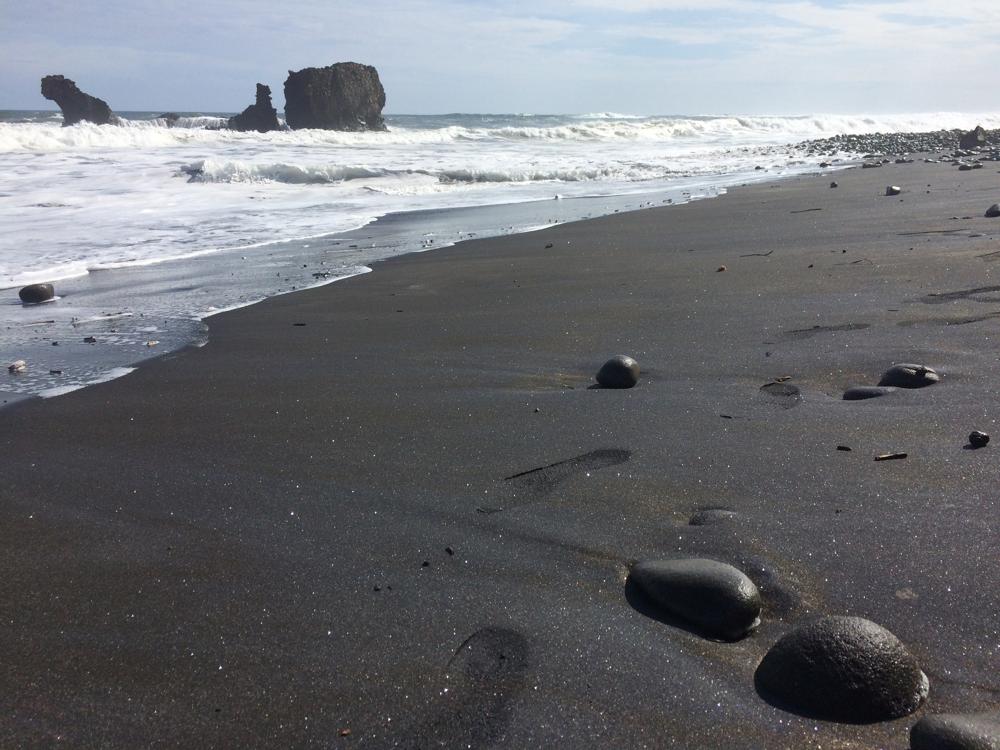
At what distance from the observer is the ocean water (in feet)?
14.9

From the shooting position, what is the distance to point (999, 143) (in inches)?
653

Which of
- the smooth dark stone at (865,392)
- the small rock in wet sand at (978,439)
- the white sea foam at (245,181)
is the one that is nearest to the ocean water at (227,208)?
the white sea foam at (245,181)

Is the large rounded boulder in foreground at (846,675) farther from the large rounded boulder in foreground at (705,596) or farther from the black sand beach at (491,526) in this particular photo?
the large rounded boulder in foreground at (705,596)

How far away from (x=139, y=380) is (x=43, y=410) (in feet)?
1.37

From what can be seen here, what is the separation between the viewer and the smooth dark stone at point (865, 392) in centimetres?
246

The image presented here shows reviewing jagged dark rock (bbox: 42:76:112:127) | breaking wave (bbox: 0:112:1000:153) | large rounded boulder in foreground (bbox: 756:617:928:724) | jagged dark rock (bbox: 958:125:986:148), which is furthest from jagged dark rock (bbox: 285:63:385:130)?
large rounded boulder in foreground (bbox: 756:617:928:724)

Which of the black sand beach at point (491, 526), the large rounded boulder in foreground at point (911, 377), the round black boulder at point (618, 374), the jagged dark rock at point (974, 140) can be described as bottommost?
the black sand beach at point (491, 526)

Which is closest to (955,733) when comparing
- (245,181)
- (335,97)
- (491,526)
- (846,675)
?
(846,675)

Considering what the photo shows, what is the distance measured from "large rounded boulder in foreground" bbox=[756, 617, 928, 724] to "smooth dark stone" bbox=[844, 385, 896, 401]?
1.34 m

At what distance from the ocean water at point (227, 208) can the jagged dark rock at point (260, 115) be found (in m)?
18.9

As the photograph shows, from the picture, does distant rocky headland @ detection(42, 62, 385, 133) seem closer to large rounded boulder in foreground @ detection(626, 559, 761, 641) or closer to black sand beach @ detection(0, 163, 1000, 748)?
black sand beach @ detection(0, 163, 1000, 748)

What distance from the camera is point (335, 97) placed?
41094 millimetres

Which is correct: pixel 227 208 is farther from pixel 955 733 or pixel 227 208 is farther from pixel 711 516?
pixel 955 733

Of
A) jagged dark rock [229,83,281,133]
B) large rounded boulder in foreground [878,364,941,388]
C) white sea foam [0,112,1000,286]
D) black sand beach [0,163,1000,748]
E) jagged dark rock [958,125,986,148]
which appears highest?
jagged dark rock [229,83,281,133]
